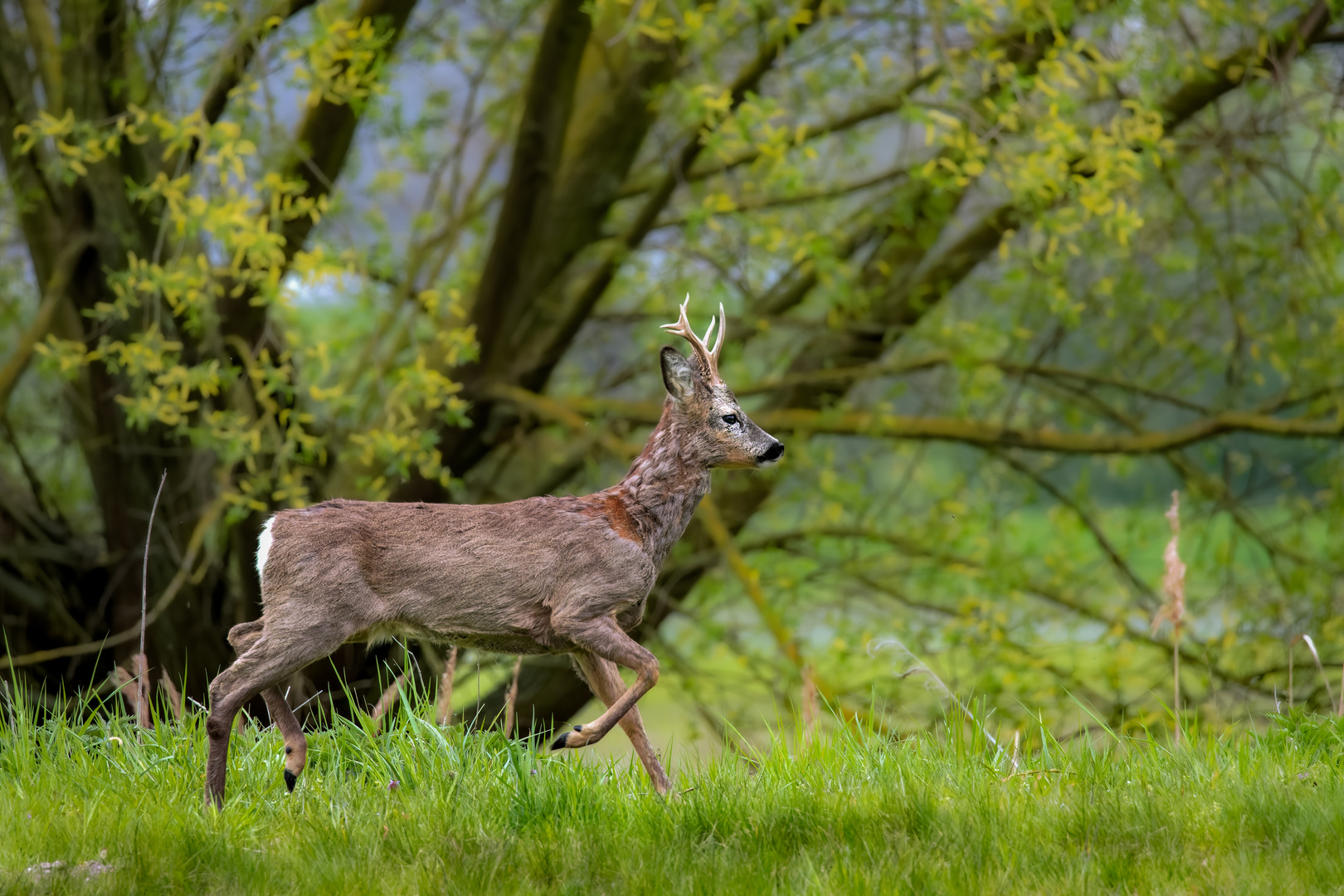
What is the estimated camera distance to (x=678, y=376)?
14.0 ft

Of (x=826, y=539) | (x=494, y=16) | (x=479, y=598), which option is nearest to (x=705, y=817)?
(x=479, y=598)

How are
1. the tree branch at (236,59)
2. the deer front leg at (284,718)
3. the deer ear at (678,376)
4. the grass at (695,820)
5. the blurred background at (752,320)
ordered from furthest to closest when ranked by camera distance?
the blurred background at (752,320) < the tree branch at (236,59) < the deer ear at (678,376) < the deer front leg at (284,718) < the grass at (695,820)

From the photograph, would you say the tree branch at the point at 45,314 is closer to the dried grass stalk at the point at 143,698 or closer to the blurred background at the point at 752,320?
the blurred background at the point at 752,320

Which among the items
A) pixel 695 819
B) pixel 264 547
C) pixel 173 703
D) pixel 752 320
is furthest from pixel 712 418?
pixel 752 320

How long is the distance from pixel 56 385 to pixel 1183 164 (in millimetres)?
7425

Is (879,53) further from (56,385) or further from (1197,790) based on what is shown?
(1197,790)

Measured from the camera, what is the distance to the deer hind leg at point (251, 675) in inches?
154

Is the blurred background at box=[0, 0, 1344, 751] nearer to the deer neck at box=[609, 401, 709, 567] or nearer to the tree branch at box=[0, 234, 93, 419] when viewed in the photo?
the tree branch at box=[0, 234, 93, 419]

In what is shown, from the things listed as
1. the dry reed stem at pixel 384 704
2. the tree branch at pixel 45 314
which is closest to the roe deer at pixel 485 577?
the dry reed stem at pixel 384 704

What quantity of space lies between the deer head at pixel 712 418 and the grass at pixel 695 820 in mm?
928

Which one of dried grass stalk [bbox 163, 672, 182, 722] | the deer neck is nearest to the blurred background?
dried grass stalk [bbox 163, 672, 182, 722]

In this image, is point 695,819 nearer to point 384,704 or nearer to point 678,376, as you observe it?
point 678,376

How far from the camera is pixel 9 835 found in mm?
3660

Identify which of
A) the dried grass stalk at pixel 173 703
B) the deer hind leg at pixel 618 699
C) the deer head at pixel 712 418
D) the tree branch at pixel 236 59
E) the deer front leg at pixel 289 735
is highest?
the tree branch at pixel 236 59
